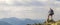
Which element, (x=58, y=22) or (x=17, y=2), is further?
(x=17, y=2)

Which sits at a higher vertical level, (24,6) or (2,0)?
(2,0)

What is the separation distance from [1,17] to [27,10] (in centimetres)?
65

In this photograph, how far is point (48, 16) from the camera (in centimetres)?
232

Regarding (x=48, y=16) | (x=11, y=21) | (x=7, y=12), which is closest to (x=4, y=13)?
(x=7, y=12)

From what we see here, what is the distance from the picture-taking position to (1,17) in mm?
2279

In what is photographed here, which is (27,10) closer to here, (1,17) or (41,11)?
(41,11)

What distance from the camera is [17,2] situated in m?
2.33

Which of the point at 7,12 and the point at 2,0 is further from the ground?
the point at 2,0

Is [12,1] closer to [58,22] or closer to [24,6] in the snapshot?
[24,6]

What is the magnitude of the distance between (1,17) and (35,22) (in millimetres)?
823

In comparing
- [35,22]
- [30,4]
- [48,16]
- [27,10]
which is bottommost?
[35,22]

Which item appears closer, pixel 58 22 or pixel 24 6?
pixel 58 22

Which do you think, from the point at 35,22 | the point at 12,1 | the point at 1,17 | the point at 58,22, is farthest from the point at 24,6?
the point at 58,22

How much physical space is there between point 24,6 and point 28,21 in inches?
14.9
